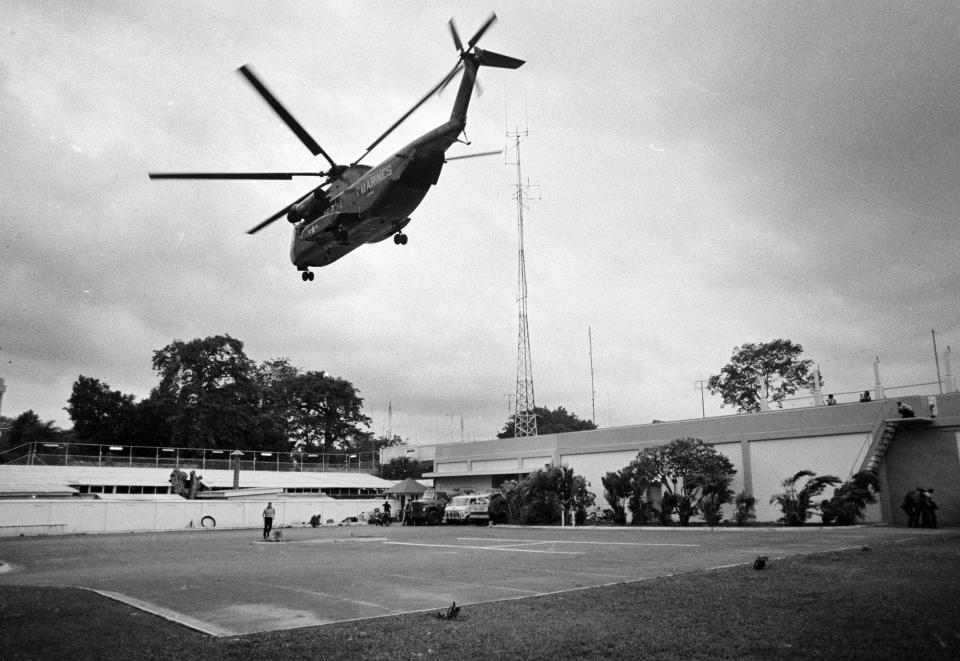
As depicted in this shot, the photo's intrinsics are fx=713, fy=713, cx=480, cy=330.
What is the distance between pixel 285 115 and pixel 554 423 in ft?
293

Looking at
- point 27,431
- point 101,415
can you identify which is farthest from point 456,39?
point 27,431

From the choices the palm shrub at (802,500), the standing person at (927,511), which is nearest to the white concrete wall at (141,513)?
the palm shrub at (802,500)

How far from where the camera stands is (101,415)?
7169 centimetres

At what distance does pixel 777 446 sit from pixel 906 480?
5413mm

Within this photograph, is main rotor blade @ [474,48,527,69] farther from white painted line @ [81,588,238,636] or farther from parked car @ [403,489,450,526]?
parked car @ [403,489,450,526]

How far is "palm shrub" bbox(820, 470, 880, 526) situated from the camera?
2758 cm

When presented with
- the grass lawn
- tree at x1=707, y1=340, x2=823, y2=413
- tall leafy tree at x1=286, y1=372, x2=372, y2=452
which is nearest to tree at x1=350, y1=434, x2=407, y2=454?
tall leafy tree at x1=286, y1=372, x2=372, y2=452

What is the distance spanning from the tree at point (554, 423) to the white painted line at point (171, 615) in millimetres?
87865

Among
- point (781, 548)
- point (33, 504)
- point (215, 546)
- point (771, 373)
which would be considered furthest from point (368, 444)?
point (781, 548)

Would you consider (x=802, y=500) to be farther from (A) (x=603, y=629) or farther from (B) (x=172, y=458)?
(B) (x=172, y=458)

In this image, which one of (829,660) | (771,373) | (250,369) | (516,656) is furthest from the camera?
(250,369)

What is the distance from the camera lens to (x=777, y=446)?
33719 mm

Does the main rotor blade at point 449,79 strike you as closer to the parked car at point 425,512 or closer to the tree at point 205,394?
the parked car at point 425,512

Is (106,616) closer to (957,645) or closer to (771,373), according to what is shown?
(957,645)
